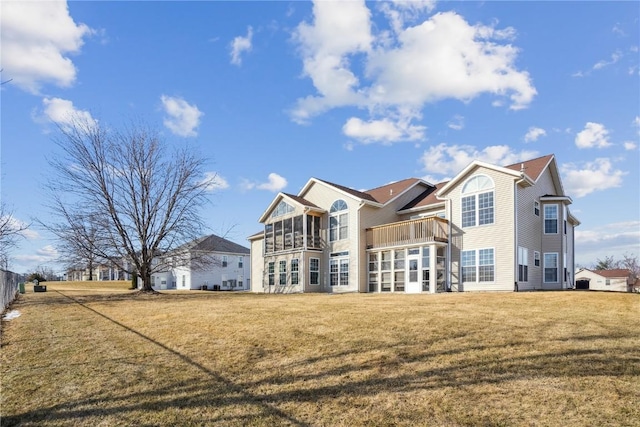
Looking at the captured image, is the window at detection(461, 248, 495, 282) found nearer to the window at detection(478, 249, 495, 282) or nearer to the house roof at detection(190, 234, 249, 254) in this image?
the window at detection(478, 249, 495, 282)

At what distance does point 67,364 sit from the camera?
22.7ft

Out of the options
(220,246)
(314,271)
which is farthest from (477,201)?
(220,246)

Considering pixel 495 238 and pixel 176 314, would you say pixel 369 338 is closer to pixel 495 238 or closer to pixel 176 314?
pixel 176 314

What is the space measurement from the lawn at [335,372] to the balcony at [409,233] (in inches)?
423

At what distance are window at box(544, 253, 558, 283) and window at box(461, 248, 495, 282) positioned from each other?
3.49 meters

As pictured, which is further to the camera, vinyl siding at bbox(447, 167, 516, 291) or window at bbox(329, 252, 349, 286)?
window at bbox(329, 252, 349, 286)

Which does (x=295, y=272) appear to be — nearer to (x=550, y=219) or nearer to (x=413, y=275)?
(x=413, y=275)

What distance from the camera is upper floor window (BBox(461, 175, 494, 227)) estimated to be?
1986 cm

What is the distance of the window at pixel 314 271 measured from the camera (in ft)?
87.0

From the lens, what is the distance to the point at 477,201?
2030 cm

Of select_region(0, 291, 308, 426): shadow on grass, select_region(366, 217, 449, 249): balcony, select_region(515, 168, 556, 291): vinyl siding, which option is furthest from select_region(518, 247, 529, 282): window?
select_region(0, 291, 308, 426): shadow on grass

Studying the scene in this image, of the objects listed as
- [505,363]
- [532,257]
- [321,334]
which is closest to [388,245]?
[532,257]

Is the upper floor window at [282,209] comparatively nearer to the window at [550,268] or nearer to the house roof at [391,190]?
the house roof at [391,190]

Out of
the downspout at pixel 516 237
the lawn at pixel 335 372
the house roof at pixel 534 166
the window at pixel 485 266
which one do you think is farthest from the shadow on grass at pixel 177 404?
the house roof at pixel 534 166
